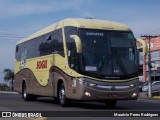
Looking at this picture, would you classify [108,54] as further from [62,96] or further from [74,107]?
[62,96]

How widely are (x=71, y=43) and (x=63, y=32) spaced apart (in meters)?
1.38

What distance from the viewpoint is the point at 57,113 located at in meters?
16.2

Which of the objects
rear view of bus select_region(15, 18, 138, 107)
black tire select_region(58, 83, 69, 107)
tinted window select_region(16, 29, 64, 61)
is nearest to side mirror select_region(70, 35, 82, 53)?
rear view of bus select_region(15, 18, 138, 107)

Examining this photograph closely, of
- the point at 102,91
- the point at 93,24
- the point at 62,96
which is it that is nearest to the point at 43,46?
the point at 62,96

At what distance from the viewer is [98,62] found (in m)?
19.2

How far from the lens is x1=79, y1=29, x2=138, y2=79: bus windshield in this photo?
19.1m

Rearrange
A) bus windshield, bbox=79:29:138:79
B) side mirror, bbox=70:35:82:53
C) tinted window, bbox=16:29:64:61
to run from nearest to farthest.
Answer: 1. side mirror, bbox=70:35:82:53
2. bus windshield, bbox=79:29:138:79
3. tinted window, bbox=16:29:64:61

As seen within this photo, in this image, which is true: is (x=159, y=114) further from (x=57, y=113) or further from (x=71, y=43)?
(x=71, y=43)

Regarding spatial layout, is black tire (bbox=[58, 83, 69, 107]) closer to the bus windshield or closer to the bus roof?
the bus windshield

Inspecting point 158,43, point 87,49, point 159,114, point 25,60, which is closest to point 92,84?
point 87,49

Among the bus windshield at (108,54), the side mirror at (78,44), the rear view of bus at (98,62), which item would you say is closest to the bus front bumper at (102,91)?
the rear view of bus at (98,62)

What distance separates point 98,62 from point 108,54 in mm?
599

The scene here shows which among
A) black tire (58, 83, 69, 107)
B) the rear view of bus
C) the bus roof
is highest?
the bus roof

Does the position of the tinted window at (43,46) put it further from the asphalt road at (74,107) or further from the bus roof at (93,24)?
the asphalt road at (74,107)
